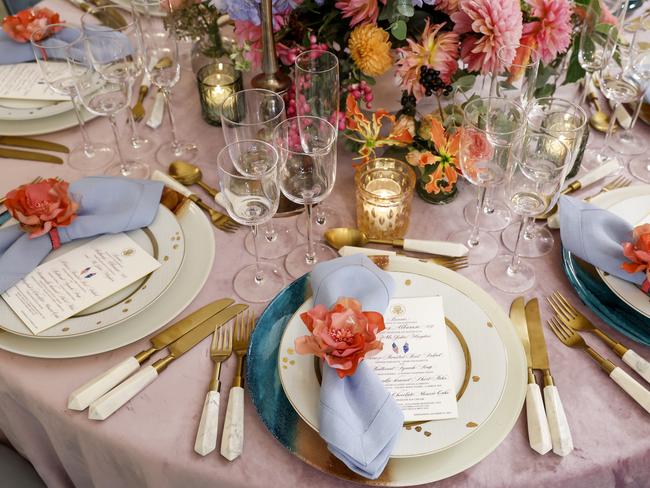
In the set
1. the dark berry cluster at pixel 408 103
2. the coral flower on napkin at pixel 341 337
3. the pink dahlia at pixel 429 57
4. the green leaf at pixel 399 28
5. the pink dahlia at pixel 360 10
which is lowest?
the coral flower on napkin at pixel 341 337

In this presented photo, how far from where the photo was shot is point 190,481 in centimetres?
86

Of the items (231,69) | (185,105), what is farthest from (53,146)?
(231,69)

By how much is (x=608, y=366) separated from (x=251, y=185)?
60 cm

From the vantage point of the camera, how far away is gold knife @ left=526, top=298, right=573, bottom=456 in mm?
841

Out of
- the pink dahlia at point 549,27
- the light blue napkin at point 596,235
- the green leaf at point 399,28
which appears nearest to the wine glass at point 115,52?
the green leaf at point 399,28

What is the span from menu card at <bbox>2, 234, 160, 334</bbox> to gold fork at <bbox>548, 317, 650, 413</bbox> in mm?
674

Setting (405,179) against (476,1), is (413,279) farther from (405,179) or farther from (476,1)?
(476,1)

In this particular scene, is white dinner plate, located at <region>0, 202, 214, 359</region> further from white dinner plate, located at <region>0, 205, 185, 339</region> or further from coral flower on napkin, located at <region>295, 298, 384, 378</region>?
coral flower on napkin, located at <region>295, 298, 384, 378</region>

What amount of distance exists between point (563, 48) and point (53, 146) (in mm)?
1062

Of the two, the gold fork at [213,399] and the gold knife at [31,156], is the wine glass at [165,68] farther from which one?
the gold fork at [213,399]

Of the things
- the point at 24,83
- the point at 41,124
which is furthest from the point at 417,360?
the point at 24,83

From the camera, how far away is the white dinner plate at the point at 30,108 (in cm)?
140

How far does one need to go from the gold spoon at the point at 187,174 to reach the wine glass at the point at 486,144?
52 cm

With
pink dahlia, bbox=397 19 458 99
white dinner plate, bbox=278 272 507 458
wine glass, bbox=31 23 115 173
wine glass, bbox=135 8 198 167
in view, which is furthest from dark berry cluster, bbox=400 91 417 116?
wine glass, bbox=31 23 115 173
